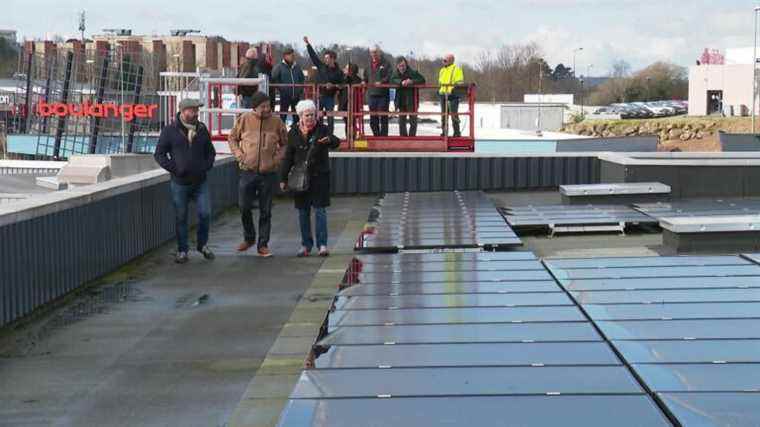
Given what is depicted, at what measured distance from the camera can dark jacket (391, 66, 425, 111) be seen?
78.0ft

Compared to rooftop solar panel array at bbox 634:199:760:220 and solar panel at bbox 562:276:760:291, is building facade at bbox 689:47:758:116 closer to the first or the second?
rooftop solar panel array at bbox 634:199:760:220

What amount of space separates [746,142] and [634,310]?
1293 inches

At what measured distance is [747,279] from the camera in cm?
876

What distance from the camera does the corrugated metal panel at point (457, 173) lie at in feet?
73.4

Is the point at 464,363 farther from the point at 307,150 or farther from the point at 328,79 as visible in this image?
the point at 328,79

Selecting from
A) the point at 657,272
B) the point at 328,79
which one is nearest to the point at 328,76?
the point at 328,79

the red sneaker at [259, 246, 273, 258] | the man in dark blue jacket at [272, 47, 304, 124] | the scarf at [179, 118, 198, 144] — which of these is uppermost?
the man in dark blue jacket at [272, 47, 304, 124]

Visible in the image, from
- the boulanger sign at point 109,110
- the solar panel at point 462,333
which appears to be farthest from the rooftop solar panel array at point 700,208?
the boulanger sign at point 109,110

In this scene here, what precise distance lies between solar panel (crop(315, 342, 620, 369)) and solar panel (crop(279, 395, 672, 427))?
0.75 meters

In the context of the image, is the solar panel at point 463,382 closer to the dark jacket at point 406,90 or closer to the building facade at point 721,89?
the dark jacket at point 406,90

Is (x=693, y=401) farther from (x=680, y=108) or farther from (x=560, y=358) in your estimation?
(x=680, y=108)

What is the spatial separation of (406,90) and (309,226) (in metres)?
10.9

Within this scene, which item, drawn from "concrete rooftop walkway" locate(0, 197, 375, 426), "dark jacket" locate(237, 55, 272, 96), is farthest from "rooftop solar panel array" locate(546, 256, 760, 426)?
Result: "dark jacket" locate(237, 55, 272, 96)

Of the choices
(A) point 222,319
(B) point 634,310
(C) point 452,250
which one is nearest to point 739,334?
(B) point 634,310
